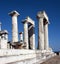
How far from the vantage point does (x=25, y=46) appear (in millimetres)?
20750

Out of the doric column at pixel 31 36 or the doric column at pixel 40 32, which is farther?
the doric column at pixel 31 36

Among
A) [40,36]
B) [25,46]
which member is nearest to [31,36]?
[40,36]

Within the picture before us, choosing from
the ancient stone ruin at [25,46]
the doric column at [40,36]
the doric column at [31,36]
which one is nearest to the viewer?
the ancient stone ruin at [25,46]

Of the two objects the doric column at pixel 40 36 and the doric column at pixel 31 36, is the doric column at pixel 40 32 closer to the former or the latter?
the doric column at pixel 40 36

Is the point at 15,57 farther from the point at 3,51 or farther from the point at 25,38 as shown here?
the point at 25,38

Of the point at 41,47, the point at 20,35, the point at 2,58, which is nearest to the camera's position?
the point at 2,58

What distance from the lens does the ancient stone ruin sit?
9.90 metres

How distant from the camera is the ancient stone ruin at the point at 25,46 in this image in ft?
32.5

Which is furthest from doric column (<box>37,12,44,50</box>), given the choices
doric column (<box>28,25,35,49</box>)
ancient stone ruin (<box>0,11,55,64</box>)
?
doric column (<box>28,25,35,49</box>)

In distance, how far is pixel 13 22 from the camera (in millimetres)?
21484

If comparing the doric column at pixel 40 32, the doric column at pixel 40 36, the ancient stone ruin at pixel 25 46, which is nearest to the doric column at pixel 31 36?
the ancient stone ruin at pixel 25 46

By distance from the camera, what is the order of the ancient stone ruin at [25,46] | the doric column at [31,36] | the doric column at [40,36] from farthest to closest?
A: the doric column at [31,36] → the doric column at [40,36] → the ancient stone ruin at [25,46]

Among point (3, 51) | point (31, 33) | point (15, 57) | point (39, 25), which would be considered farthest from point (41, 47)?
point (3, 51)

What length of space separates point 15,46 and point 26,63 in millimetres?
6189
